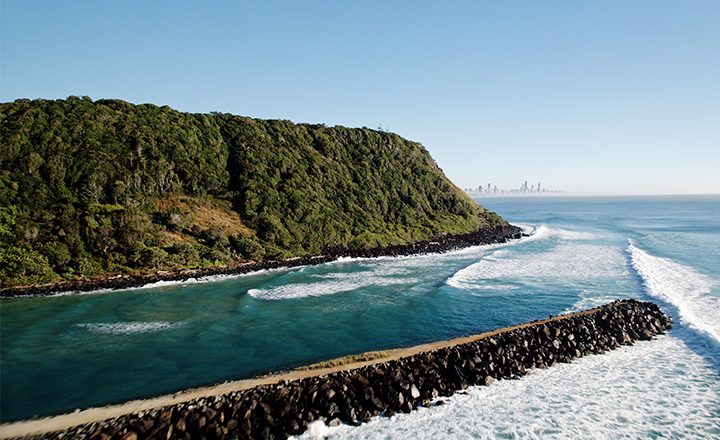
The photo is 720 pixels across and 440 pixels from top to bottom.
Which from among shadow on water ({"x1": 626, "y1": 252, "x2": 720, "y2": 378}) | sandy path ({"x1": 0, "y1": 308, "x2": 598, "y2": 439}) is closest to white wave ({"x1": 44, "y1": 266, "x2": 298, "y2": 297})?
sandy path ({"x1": 0, "y1": 308, "x2": 598, "y2": 439})

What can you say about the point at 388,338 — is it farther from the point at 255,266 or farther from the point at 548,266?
the point at 548,266

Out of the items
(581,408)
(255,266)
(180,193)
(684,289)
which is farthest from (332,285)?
(684,289)

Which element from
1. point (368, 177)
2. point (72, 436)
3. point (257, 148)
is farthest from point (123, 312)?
point (368, 177)

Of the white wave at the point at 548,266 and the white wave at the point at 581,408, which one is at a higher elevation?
the white wave at the point at 548,266

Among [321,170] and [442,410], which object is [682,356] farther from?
[321,170]

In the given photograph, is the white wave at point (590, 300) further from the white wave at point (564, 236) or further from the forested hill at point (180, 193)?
the white wave at point (564, 236)

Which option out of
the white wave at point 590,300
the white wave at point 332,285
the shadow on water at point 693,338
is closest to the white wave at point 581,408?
the shadow on water at point 693,338
